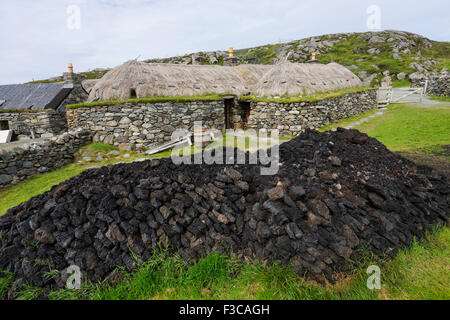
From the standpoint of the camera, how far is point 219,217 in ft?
12.6

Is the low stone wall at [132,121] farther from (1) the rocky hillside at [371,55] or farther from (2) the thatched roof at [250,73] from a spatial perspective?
(1) the rocky hillside at [371,55]

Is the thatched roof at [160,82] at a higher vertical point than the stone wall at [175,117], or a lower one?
higher

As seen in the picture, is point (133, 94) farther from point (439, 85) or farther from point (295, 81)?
point (439, 85)

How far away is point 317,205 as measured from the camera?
3.48 metres

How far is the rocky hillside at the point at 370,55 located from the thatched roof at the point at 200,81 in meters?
14.0

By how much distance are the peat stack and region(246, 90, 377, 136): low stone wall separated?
33.6ft

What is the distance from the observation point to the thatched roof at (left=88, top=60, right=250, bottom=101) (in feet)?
45.3

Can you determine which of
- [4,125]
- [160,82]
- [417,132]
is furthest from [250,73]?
[4,125]

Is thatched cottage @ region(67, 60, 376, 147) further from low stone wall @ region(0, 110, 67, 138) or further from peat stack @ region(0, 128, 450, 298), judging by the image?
peat stack @ region(0, 128, 450, 298)

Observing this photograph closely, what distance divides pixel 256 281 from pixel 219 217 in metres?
1.13

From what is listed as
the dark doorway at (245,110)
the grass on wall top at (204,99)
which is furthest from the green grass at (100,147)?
the dark doorway at (245,110)

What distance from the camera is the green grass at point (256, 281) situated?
9.62ft
